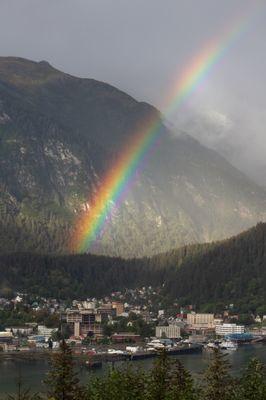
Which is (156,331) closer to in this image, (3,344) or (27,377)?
(3,344)

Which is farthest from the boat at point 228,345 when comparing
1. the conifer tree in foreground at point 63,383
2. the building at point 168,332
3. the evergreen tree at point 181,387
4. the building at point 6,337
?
the conifer tree in foreground at point 63,383

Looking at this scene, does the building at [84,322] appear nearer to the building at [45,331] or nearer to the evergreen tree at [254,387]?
the building at [45,331]

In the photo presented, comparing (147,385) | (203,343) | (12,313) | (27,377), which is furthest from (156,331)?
(147,385)

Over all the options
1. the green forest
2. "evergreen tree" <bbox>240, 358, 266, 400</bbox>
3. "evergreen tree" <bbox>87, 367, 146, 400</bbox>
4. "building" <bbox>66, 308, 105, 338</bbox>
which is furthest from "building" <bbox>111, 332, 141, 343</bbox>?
"evergreen tree" <bbox>240, 358, 266, 400</bbox>

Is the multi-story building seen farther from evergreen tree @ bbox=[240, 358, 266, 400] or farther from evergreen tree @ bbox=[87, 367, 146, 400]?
evergreen tree @ bbox=[240, 358, 266, 400]

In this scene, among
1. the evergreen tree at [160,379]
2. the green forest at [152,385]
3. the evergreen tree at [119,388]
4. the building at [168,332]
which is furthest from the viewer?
the building at [168,332]

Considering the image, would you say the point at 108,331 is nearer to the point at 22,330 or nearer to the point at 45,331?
the point at 45,331
